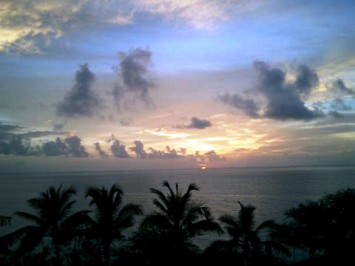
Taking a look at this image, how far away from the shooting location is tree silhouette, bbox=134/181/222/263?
20281mm

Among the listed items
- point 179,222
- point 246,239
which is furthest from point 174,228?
point 246,239

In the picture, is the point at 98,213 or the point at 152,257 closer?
the point at 152,257

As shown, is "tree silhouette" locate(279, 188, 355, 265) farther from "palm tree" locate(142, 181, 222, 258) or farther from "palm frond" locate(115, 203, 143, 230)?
"palm frond" locate(115, 203, 143, 230)

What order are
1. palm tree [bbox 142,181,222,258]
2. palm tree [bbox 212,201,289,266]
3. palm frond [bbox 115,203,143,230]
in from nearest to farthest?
palm tree [bbox 142,181,222,258]
palm frond [bbox 115,203,143,230]
palm tree [bbox 212,201,289,266]

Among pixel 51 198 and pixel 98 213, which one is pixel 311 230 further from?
pixel 51 198

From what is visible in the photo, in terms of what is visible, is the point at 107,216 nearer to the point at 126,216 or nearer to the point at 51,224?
the point at 126,216

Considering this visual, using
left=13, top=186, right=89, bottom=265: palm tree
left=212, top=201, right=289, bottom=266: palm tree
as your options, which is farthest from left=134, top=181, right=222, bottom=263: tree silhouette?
left=13, top=186, right=89, bottom=265: palm tree

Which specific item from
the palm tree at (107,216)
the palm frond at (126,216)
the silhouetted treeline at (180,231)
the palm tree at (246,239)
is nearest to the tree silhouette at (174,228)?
the silhouetted treeline at (180,231)

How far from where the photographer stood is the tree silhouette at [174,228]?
2028cm

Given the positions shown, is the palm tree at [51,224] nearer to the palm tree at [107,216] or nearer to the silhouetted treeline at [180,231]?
the silhouetted treeline at [180,231]

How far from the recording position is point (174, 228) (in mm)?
22031

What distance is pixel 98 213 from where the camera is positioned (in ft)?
74.6

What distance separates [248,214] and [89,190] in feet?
35.4

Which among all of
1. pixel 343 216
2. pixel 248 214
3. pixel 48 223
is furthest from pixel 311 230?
pixel 48 223
